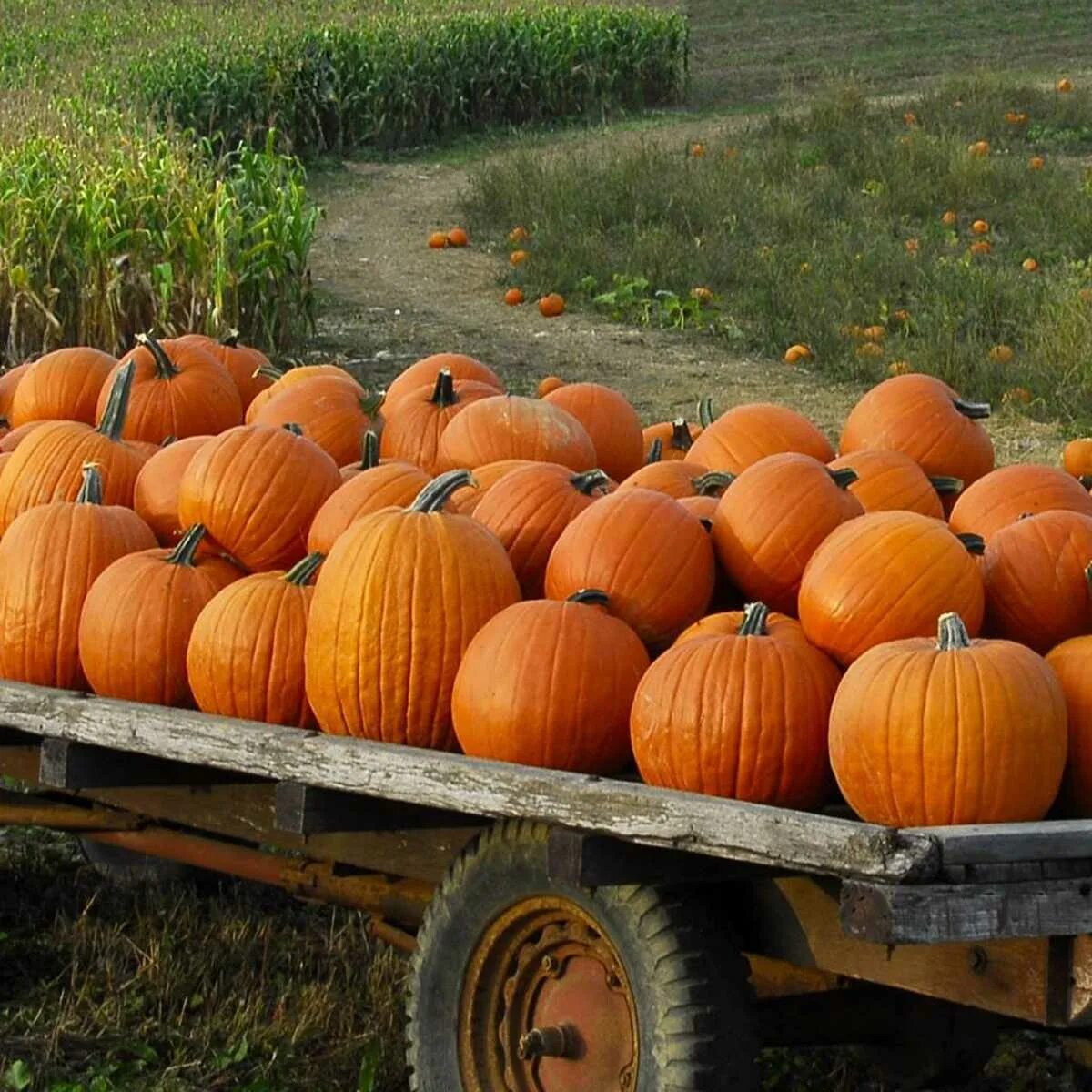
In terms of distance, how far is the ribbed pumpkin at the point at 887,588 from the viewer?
369 cm

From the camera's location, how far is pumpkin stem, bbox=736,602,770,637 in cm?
365

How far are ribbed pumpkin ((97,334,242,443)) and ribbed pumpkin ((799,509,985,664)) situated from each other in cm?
216

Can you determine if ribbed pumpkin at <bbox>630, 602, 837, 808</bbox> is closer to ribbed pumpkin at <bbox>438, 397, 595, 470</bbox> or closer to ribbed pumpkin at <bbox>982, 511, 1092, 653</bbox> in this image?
ribbed pumpkin at <bbox>982, 511, 1092, 653</bbox>

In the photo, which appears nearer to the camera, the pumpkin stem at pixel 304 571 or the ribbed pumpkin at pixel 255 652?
the ribbed pumpkin at pixel 255 652

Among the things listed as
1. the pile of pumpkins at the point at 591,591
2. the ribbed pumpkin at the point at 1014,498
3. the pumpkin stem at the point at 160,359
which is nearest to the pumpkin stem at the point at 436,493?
the pile of pumpkins at the point at 591,591

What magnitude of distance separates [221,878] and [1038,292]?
891 cm

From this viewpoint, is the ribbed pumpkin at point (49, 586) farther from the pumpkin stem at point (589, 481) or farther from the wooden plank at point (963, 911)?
the wooden plank at point (963, 911)

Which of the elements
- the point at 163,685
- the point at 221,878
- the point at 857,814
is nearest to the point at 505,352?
the point at 221,878

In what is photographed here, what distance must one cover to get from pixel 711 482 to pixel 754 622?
0.94m

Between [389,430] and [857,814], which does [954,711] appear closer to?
[857,814]

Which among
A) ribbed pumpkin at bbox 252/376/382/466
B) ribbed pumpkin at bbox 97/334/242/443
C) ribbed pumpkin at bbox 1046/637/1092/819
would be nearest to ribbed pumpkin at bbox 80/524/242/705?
ribbed pumpkin at bbox 252/376/382/466

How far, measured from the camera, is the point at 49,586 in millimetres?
4488

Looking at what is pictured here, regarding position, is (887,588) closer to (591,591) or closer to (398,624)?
(591,591)

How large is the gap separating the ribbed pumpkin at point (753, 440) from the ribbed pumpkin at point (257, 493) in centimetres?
95
